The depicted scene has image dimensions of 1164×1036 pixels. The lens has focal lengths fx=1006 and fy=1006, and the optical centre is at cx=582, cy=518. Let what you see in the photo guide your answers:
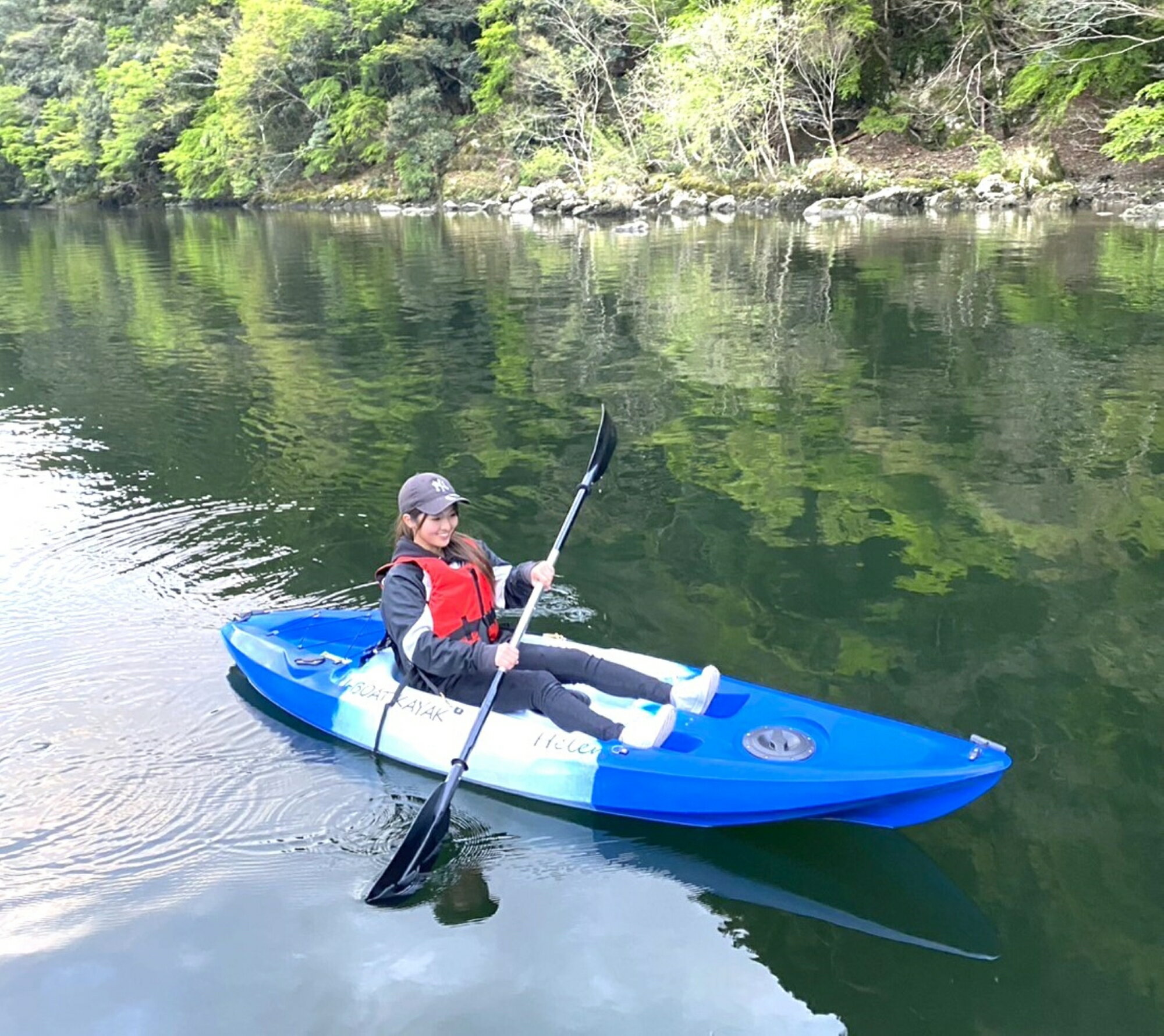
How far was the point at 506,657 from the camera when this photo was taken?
4.14 m

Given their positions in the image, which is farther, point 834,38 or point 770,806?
point 834,38

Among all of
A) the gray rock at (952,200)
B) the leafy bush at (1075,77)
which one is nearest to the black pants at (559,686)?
the leafy bush at (1075,77)

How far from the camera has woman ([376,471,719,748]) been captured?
14.0ft

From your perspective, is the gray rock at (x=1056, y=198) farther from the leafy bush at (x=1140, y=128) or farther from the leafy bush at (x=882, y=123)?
the leafy bush at (x=882, y=123)

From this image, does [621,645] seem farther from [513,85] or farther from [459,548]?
[513,85]

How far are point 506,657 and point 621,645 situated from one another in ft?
5.17

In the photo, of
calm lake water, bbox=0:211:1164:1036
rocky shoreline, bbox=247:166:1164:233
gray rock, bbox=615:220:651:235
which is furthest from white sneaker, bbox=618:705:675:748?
gray rock, bbox=615:220:651:235

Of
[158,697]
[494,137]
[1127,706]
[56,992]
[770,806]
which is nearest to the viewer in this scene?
[56,992]

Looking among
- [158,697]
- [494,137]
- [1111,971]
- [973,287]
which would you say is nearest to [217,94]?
[494,137]

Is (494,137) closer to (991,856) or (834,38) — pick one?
(834,38)

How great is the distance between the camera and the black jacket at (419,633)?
4.31m

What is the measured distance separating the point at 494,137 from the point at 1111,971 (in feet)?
150

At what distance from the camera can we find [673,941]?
11.7ft

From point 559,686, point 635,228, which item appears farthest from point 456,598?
point 635,228
